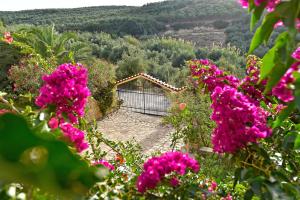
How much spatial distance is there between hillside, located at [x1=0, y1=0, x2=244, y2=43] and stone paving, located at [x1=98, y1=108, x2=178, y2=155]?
14714 millimetres

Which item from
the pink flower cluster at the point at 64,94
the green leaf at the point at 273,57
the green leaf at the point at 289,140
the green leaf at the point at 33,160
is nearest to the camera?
the green leaf at the point at 33,160

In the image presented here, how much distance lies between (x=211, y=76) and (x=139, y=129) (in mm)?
6147

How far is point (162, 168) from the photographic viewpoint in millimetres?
940

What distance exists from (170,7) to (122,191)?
29.8 m

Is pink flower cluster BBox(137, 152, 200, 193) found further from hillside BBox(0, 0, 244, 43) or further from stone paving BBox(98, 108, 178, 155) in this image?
hillside BBox(0, 0, 244, 43)

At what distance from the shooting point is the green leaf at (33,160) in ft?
0.84

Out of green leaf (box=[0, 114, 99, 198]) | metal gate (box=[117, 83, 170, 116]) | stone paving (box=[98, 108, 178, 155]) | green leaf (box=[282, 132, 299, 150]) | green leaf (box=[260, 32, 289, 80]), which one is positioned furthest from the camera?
metal gate (box=[117, 83, 170, 116])

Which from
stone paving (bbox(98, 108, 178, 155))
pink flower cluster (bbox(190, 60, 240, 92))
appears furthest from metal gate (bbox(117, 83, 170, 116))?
pink flower cluster (bbox(190, 60, 240, 92))

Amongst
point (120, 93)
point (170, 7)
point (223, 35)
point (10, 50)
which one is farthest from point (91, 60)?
point (170, 7)

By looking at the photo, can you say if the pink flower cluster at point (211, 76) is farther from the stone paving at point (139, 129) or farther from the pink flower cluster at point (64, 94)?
the stone paving at point (139, 129)

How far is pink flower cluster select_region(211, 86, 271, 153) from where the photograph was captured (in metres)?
0.97

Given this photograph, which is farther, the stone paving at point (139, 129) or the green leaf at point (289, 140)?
the stone paving at point (139, 129)

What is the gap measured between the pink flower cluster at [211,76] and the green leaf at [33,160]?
3.78 ft

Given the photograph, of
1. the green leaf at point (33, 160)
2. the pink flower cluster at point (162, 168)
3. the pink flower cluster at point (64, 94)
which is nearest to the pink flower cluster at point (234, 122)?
the pink flower cluster at point (162, 168)
